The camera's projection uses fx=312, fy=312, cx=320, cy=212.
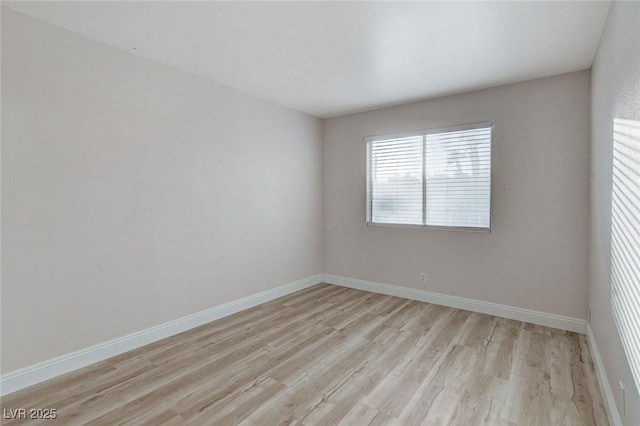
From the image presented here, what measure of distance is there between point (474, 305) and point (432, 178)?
1630mm

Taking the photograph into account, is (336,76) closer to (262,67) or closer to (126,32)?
(262,67)

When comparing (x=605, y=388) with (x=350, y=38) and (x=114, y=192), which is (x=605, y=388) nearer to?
→ (x=350, y=38)

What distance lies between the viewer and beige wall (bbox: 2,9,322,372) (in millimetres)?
2213

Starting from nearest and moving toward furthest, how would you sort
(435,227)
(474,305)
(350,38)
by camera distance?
(350,38), (474,305), (435,227)

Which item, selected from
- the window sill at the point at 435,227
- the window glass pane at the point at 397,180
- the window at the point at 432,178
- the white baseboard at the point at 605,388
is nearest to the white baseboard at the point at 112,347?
the window sill at the point at 435,227

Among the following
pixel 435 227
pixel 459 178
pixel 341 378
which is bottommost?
pixel 341 378

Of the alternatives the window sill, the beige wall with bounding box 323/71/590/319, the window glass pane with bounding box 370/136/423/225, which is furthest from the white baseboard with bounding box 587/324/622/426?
the window glass pane with bounding box 370/136/423/225

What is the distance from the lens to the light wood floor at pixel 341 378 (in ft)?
6.44

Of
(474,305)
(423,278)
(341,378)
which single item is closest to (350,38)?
(341,378)

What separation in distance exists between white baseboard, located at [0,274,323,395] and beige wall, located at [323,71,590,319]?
218 cm

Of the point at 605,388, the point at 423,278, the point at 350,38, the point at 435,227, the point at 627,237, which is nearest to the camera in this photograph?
the point at 627,237

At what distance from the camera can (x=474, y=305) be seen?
374 centimetres

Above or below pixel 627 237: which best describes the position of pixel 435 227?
below

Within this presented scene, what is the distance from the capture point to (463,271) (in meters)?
3.82
